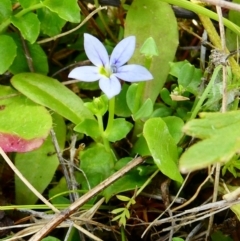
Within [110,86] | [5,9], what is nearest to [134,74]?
[110,86]

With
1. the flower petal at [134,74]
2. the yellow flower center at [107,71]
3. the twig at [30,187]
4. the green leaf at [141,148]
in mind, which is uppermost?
the flower petal at [134,74]

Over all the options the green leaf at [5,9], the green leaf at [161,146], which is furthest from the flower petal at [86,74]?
the green leaf at [5,9]

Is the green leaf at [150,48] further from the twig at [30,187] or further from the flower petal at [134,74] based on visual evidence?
the twig at [30,187]

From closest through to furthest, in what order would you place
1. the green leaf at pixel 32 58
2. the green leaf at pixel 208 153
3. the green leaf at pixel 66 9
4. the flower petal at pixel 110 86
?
the green leaf at pixel 208 153 < the flower petal at pixel 110 86 < the green leaf at pixel 66 9 < the green leaf at pixel 32 58

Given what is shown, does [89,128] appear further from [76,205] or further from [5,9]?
[5,9]

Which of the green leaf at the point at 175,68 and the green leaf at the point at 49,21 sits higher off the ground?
the green leaf at the point at 49,21

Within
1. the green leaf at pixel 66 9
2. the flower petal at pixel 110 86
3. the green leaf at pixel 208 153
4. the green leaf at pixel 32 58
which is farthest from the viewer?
the green leaf at pixel 32 58
